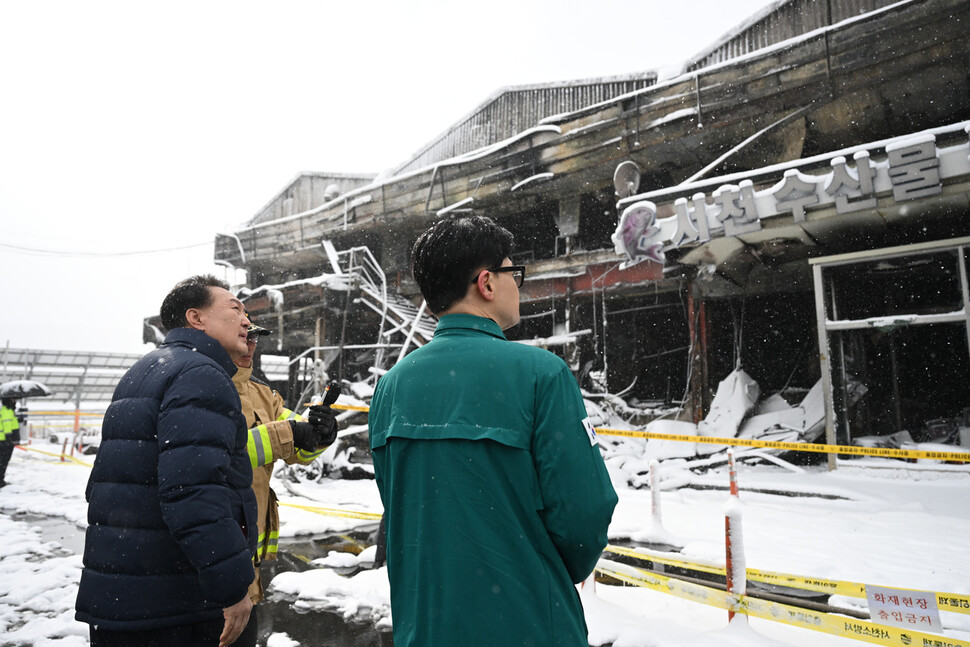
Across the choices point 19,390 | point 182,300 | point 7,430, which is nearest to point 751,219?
point 182,300

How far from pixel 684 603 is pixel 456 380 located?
430 centimetres

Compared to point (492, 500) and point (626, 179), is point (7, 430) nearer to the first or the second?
point (492, 500)

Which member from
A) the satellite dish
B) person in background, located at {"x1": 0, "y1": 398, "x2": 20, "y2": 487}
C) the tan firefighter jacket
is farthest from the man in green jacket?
the satellite dish

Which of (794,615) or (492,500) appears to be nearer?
(492,500)

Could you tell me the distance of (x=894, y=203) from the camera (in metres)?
8.70

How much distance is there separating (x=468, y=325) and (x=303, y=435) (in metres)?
1.82

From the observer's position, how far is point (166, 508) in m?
2.02

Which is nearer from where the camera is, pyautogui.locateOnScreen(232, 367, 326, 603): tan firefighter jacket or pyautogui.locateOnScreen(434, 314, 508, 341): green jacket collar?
pyautogui.locateOnScreen(434, 314, 508, 341): green jacket collar

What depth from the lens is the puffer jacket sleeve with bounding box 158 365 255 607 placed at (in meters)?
1.99

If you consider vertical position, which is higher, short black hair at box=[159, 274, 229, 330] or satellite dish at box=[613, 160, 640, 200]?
satellite dish at box=[613, 160, 640, 200]

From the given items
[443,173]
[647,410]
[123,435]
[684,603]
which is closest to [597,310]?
[647,410]

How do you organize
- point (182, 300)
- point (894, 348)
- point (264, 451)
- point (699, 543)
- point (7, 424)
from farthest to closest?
point (894, 348)
point (7, 424)
point (699, 543)
point (264, 451)
point (182, 300)

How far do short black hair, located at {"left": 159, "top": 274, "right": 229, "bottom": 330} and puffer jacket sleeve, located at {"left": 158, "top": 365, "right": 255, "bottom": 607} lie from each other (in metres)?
0.49

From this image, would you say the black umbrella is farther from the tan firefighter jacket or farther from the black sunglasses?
the black sunglasses
